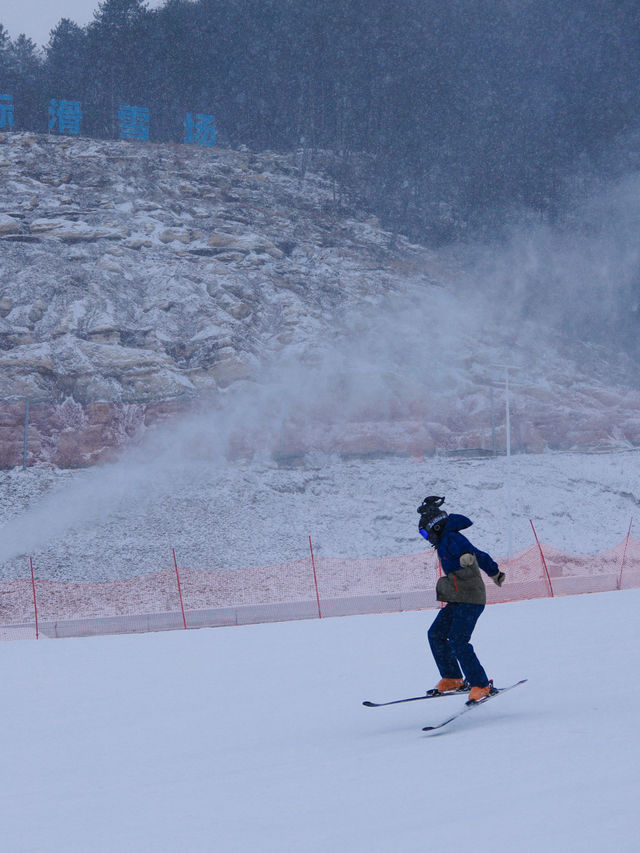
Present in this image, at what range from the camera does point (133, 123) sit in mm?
53250

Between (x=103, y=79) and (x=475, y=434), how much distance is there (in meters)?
44.1

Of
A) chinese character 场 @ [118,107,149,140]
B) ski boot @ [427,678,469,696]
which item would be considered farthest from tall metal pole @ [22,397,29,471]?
chinese character 场 @ [118,107,149,140]

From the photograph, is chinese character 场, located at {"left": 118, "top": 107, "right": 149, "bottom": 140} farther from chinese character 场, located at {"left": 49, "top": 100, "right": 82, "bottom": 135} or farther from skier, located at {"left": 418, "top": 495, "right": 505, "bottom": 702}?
skier, located at {"left": 418, "top": 495, "right": 505, "bottom": 702}

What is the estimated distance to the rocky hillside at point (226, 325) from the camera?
35.1 metres

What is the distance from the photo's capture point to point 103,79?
6209 centimetres

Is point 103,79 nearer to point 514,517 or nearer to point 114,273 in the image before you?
point 114,273

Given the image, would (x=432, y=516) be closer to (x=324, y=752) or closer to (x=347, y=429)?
(x=324, y=752)

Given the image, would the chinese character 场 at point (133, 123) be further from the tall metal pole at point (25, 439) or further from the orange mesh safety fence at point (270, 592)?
the orange mesh safety fence at point (270, 592)

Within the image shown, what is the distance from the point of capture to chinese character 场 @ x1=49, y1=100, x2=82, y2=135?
172ft

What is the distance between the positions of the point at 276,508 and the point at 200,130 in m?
35.2

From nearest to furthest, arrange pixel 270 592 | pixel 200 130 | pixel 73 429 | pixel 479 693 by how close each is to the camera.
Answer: pixel 479 693 < pixel 270 592 < pixel 73 429 < pixel 200 130

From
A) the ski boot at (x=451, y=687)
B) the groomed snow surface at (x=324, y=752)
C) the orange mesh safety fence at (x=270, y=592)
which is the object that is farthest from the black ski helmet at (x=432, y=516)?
the orange mesh safety fence at (x=270, y=592)

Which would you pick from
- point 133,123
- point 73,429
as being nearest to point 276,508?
point 73,429

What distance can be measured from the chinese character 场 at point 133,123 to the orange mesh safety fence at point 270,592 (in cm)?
A: 3742
